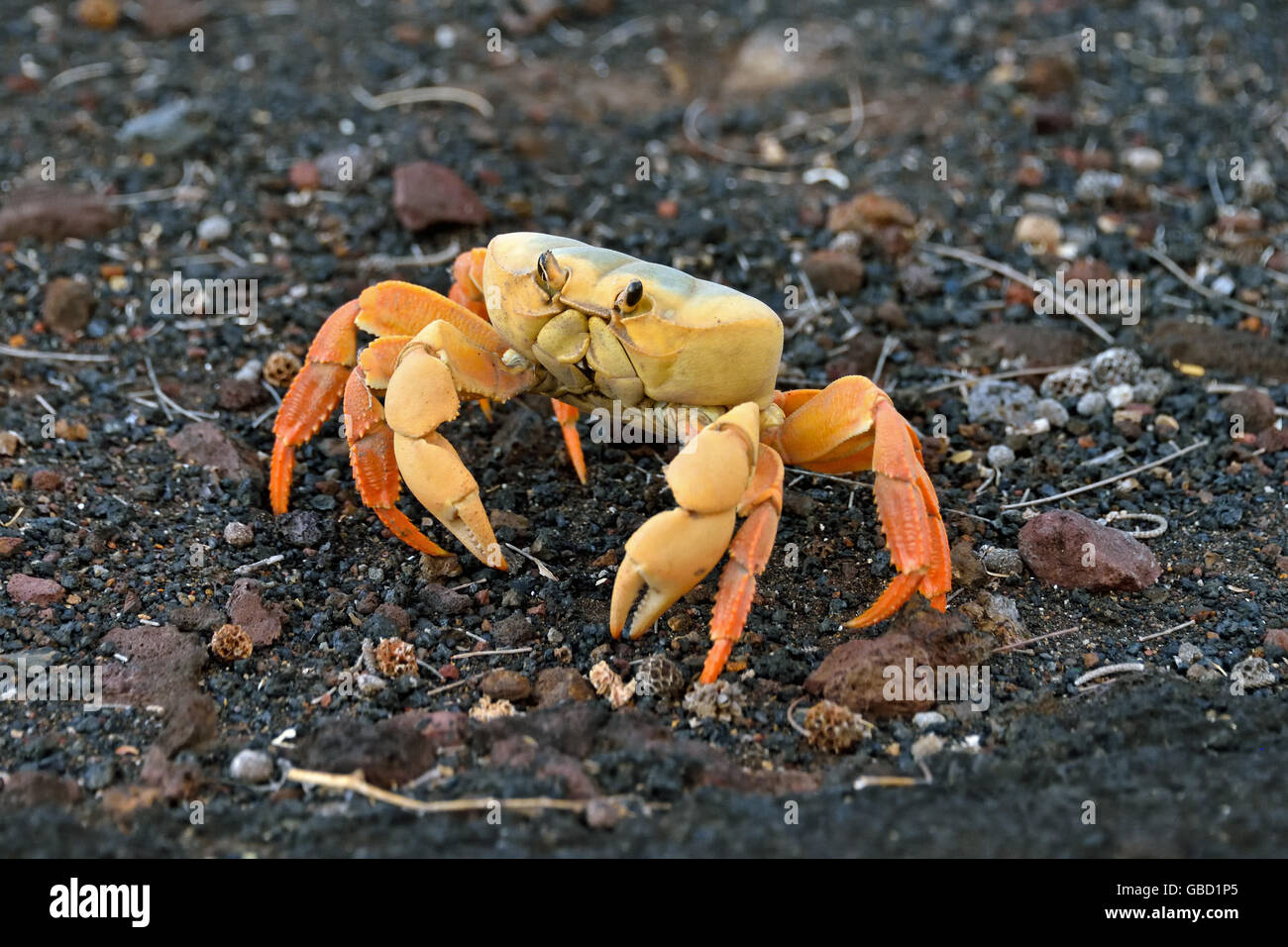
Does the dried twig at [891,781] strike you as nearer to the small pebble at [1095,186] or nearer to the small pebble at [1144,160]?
the small pebble at [1095,186]

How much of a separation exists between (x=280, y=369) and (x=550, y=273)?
192 centimetres

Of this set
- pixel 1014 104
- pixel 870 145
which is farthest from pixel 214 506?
pixel 1014 104

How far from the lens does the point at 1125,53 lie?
28.1 ft

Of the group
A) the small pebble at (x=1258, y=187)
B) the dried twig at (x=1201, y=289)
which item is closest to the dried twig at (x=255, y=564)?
the dried twig at (x=1201, y=289)

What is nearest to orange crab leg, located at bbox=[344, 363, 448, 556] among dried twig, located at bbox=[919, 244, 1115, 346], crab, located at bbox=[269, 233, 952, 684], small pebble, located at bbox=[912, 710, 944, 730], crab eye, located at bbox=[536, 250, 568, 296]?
crab, located at bbox=[269, 233, 952, 684]

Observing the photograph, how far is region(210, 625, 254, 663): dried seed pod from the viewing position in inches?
163

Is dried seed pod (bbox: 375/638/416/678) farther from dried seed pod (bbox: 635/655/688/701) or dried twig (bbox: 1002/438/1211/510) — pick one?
dried twig (bbox: 1002/438/1211/510)

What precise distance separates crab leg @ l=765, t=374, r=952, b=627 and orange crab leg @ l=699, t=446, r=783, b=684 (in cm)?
38

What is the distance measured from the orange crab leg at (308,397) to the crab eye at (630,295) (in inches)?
49.1

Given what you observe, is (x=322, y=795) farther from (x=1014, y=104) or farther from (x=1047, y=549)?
(x=1014, y=104)

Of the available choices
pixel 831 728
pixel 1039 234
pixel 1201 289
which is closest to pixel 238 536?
pixel 831 728

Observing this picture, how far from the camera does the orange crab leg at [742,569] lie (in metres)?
3.98

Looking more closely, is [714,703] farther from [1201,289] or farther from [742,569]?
[1201,289]

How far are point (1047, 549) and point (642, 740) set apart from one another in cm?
183
